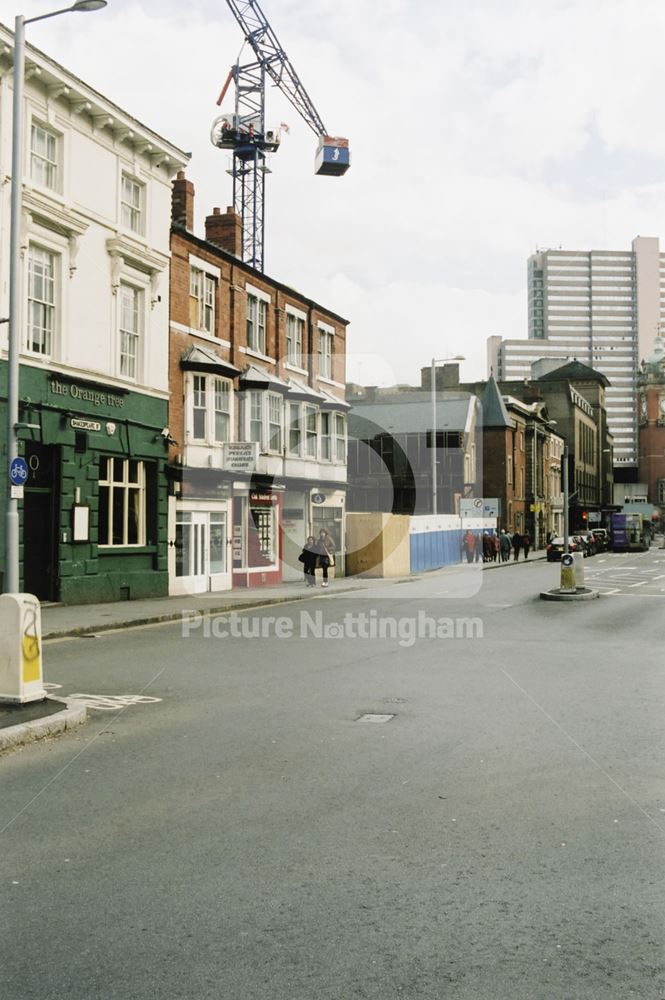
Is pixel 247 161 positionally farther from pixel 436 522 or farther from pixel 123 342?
pixel 123 342

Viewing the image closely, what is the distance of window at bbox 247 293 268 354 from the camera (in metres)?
31.2

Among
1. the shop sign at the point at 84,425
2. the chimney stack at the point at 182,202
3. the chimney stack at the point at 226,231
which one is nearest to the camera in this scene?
the shop sign at the point at 84,425

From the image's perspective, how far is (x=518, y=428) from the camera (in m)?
76.0

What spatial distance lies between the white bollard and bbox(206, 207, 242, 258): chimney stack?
24.3 metres

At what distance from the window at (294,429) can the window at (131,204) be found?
32.5ft

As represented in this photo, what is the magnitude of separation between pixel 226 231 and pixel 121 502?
12477 mm

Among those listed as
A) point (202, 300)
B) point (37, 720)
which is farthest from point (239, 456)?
point (37, 720)

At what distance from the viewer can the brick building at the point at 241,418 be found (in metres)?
26.7

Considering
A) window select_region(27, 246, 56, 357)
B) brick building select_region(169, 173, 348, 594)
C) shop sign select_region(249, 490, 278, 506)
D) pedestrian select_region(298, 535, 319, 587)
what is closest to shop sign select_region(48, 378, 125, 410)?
window select_region(27, 246, 56, 357)

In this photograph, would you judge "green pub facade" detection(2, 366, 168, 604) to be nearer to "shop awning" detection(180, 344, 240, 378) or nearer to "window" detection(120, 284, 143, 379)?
"window" detection(120, 284, 143, 379)

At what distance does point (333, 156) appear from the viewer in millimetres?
57062

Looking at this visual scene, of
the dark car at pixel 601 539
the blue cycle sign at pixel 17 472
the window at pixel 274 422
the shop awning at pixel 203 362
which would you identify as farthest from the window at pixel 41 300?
the dark car at pixel 601 539

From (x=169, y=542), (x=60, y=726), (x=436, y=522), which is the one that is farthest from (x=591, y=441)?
(x=60, y=726)

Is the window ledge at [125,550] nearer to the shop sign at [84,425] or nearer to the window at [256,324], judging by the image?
the shop sign at [84,425]
